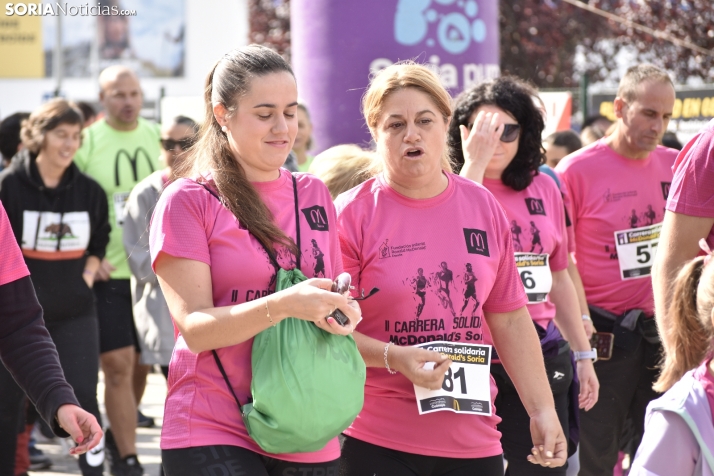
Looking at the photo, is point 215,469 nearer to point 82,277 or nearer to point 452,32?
point 82,277

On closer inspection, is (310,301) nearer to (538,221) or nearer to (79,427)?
(79,427)

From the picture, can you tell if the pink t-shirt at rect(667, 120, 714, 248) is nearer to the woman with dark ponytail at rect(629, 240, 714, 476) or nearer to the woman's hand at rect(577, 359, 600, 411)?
the woman with dark ponytail at rect(629, 240, 714, 476)

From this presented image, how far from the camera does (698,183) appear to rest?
358cm

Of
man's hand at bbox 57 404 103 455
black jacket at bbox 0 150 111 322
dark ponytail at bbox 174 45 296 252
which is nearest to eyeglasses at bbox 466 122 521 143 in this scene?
dark ponytail at bbox 174 45 296 252

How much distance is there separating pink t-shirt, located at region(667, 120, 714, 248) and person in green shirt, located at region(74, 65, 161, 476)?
391 cm

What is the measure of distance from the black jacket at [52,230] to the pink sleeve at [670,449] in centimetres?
407

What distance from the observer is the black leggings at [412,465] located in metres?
3.36

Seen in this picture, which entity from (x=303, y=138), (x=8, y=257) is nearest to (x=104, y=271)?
(x=303, y=138)

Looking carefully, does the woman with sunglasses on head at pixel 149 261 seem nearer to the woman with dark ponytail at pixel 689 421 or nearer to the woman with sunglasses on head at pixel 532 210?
the woman with sunglasses on head at pixel 532 210

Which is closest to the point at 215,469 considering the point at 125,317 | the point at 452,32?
the point at 125,317

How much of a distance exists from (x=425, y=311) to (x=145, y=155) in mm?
4511

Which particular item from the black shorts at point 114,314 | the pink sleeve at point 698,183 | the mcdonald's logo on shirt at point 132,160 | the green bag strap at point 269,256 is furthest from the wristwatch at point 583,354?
the mcdonald's logo on shirt at point 132,160

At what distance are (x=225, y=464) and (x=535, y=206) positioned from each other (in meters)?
Result: 2.21

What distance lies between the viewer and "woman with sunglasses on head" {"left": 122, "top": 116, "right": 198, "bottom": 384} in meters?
6.25
